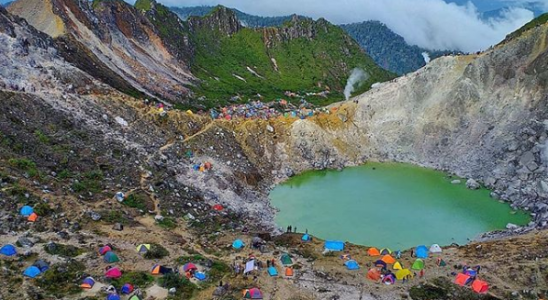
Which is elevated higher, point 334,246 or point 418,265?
point 418,265

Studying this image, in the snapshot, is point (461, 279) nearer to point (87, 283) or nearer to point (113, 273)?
point (113, 273)

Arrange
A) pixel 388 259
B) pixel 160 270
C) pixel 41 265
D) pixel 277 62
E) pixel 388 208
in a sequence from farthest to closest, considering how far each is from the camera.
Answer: pixel 277 62 < pixel 388 208 < pixel 388 259 < pixel 160 270 < pixel 41 265

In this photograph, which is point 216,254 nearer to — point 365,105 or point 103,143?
point 103,143

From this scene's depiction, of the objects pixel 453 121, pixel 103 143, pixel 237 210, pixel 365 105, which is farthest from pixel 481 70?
pixel 103 143

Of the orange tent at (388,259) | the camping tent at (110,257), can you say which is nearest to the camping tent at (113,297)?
the camping tent at (110,257)

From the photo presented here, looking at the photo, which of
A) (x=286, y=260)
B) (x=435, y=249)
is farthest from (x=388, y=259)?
(x=286, y=260)

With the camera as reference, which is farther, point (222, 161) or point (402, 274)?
point (222, 161)

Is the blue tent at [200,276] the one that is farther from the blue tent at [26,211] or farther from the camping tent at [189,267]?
the blue tent at [26,211]
